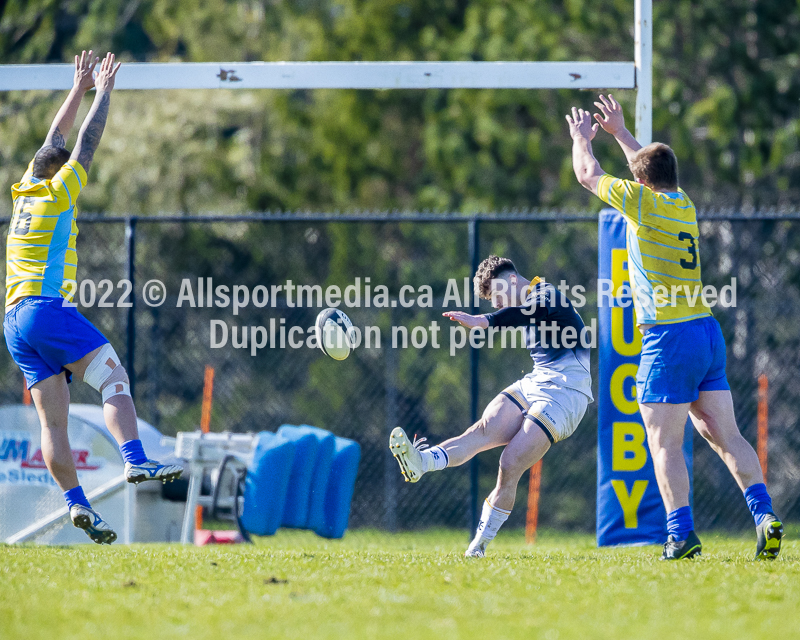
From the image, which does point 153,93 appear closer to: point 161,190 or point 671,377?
point 161,190

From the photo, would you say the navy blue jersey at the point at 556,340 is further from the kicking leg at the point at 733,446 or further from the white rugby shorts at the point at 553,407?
the kicking leg at the point at 733,446

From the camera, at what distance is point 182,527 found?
25.5ft

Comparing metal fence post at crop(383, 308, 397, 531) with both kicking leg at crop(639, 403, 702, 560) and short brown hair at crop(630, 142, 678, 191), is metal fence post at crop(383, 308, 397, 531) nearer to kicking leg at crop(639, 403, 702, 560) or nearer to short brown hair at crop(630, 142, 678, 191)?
kicking leg at crop(639, 403, 702, 560)

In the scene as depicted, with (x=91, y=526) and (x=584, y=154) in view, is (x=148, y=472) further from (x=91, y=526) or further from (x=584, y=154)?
(x=584, y=154)

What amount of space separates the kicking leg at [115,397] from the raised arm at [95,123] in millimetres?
1086

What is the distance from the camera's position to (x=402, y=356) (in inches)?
442

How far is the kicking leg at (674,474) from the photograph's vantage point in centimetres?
492

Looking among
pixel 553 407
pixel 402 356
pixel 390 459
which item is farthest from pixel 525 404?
pixel 402 356

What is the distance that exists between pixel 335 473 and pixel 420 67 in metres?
3.18

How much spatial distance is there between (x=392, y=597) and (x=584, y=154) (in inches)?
106

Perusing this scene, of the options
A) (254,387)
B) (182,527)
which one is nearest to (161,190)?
(254,387)

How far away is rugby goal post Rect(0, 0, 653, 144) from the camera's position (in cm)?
624

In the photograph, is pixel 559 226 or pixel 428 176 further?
pixel 428 176

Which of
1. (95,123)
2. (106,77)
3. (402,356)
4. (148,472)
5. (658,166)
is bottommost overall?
(148,472)
